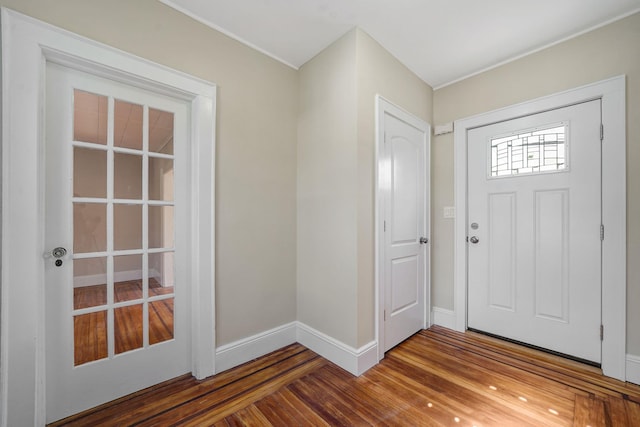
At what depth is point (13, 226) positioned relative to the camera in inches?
51.8

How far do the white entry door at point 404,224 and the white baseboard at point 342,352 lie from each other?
26cm

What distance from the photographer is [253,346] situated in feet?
7.04

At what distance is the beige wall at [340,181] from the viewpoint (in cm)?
201

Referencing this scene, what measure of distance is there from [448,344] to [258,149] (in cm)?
242

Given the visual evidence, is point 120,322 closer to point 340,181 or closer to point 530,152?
point 340,181

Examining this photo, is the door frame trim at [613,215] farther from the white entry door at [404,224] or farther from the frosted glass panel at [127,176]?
the frosted glass panel at [127,176]

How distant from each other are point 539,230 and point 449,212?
74 cm

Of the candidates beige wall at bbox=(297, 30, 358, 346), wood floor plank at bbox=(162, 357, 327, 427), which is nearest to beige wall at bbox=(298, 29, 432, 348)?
beige wall at bbox=(297, 30, 358, 346)

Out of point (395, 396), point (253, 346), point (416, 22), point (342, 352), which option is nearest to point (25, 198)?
point (253, 346)

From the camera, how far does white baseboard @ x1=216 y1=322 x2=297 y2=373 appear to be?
198 centimetres

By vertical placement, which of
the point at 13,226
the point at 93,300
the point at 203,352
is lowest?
the point at 203,352

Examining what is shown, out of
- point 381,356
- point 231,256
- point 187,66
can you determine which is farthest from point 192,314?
point 187,66

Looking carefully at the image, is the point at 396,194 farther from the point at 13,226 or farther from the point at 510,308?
the point at 13,226

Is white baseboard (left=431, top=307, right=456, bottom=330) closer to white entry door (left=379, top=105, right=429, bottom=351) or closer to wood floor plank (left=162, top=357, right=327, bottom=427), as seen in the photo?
white entry door (left=379, top=105, right=429, bottom=351)
